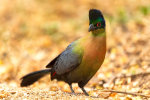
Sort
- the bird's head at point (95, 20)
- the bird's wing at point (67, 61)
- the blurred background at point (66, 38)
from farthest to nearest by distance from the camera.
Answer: the blurred background at point (66, 38), the bird's wing at point (67, 61), the bird's head at point (95, 20)

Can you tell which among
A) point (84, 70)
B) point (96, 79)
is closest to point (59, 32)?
point (96, 79)

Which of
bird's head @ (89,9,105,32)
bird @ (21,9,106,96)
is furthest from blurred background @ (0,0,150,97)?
bird's head @ (89,9,105,32)

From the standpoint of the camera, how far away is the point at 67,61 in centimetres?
367

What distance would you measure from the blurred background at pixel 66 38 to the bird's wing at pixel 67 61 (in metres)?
1.01

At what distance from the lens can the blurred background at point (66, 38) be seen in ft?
16.1

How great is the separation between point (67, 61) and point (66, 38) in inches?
171

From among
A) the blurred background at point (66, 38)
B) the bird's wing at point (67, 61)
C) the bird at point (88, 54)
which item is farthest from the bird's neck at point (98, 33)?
the blurred background at point (66, 38)

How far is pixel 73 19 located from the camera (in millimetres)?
9406

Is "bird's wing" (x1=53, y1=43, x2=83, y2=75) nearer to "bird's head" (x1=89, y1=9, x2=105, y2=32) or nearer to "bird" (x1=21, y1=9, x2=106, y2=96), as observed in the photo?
"bird" (x1=21, y1=9, x2=106, y2=96)

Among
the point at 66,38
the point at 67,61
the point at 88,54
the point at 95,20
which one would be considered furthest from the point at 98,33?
the point at 66,38

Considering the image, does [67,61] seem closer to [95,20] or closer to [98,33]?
[98,33]

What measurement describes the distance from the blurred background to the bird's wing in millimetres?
1005

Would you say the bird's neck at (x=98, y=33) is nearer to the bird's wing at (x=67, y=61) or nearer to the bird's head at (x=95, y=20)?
the bird's head at (x=95, y=20)

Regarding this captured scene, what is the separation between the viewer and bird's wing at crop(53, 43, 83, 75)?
3.49 m
